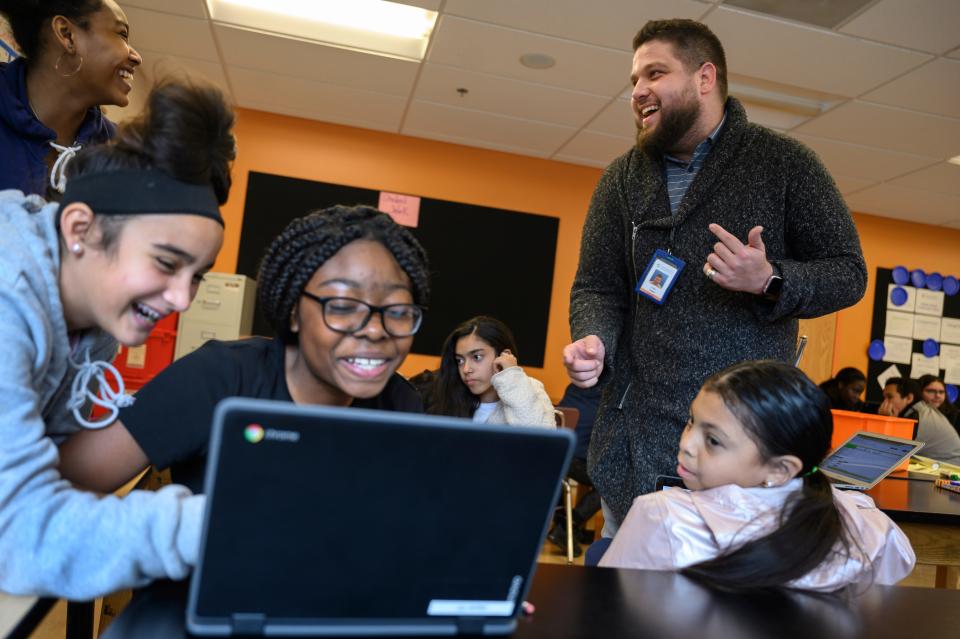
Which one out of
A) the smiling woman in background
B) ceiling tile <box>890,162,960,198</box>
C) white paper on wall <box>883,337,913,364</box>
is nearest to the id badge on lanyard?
the smiling woman in background

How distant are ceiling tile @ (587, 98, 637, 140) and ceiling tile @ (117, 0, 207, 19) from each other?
2.45 meters

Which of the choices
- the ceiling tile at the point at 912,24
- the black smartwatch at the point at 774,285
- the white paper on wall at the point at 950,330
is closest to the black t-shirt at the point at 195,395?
the black smartwatch at the point at 774,285

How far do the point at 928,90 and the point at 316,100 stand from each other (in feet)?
12.5

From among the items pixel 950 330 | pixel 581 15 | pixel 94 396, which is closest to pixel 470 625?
pixel 94 396

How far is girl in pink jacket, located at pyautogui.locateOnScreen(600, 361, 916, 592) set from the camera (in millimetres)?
1046

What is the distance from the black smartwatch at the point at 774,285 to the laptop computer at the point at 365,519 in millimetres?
982

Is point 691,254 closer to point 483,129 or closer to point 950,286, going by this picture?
point 483,129

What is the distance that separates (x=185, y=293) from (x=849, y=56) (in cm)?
371

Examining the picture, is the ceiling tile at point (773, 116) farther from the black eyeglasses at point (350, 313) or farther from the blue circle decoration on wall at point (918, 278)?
the black eyeglasses at point (350, 313)

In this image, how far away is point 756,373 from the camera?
4.48ft

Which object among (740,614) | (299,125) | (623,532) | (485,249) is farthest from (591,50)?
(740,614)

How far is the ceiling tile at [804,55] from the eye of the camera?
3412mm

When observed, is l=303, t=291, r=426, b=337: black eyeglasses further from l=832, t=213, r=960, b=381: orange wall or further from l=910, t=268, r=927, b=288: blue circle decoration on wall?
l=910, t=268, r=927, b=288: blue circle decoration on wall

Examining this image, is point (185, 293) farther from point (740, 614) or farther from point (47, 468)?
A: point (740, 614)
